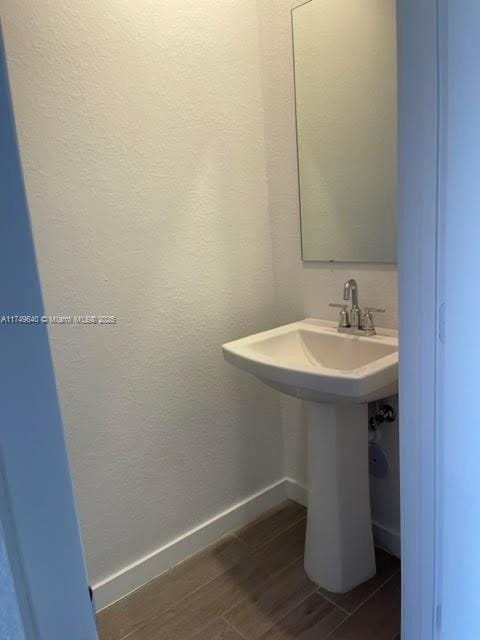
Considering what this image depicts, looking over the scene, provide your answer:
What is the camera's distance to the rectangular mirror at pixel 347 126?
4.90 ft

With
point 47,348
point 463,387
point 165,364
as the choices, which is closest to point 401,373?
point 463,387

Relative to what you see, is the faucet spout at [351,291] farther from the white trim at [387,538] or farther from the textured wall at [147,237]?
the white trim at [387,538]

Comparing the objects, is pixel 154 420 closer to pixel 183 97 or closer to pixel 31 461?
pixel 183 97

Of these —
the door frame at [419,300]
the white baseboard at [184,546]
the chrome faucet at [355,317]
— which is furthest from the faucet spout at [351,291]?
the white baseboard at [184,546]

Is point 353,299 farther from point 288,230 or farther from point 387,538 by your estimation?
point 387,538

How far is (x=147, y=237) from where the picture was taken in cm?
158

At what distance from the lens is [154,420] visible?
1692 mm

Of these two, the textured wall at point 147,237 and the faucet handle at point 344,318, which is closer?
the textured wall at point 147,237

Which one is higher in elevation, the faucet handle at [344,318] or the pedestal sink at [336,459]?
the faucet handle at [344,318]

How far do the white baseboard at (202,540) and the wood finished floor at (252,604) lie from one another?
0.10 ft

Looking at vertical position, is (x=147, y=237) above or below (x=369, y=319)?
above

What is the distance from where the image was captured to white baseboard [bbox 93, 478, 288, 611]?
1648mm

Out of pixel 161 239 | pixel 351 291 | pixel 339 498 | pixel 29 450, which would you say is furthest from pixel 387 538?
pixel 29 450

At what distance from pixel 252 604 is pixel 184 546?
357 mm
